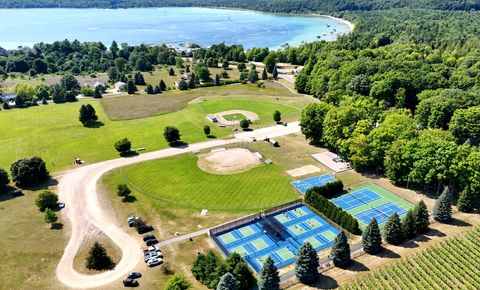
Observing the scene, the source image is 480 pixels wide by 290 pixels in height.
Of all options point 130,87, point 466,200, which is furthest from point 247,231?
point 130,87

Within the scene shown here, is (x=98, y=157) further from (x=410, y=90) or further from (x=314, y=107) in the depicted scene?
(x=410, y=90)

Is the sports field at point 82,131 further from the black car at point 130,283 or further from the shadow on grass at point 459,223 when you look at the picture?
the shadow on grass at point 459,223

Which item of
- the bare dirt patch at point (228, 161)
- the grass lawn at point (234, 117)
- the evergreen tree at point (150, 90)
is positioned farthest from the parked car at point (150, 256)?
the evergreen tree at point (150, 90)

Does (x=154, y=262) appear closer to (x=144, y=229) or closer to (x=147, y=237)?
(x=147, y=237)

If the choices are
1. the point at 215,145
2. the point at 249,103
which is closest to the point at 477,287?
the point at 215,145

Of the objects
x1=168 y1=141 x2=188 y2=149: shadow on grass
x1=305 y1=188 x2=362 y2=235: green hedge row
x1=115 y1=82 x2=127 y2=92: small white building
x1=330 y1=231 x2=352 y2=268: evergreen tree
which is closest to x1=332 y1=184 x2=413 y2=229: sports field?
x1=305 y1=188 x2=362 y2=235: green hedge row

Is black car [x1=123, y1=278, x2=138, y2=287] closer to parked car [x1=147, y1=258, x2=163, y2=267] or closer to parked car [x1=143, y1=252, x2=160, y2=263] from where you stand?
parked car [x1=147, y1=258, x2=163, y2=267]
